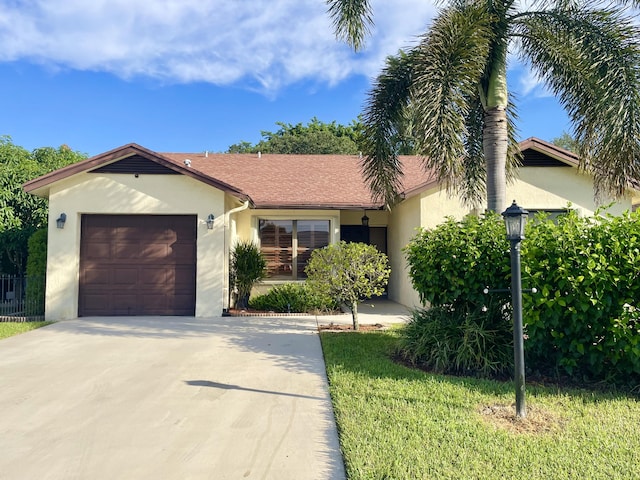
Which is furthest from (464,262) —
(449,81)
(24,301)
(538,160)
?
(24,301)

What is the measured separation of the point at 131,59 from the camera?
1254 centimetres

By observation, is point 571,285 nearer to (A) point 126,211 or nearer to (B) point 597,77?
(B) point 597,77

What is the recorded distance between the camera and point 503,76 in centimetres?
Result: 701

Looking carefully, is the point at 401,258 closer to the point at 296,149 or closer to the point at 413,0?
the point at 413,0

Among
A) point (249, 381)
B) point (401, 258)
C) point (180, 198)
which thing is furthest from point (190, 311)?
point (401, 258)

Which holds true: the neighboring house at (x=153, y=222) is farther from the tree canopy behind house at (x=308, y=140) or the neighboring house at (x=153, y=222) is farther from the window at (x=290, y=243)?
the tree canopy behind house at (x=308, y=140)

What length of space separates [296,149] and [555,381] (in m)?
31.0

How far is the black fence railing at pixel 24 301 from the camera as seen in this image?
31.2 ft

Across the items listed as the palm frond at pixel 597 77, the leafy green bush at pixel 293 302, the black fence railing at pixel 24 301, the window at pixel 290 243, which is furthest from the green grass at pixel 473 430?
the black fence railing at pixel 24 301

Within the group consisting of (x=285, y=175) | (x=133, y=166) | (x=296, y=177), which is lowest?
(x=133, y=166)

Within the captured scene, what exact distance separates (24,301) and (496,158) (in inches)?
481

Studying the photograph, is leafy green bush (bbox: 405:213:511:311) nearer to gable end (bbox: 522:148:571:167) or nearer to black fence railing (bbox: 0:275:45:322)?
gable end (bbox: 522:148:571:167)

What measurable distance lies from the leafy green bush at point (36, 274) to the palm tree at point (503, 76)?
9313 mm

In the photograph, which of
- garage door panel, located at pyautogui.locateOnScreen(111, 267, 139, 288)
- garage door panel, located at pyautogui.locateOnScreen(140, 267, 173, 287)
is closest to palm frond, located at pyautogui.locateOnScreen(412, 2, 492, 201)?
garage door panel, located at pyautogui.locateOnScreen(140, 267, 173, 287)
